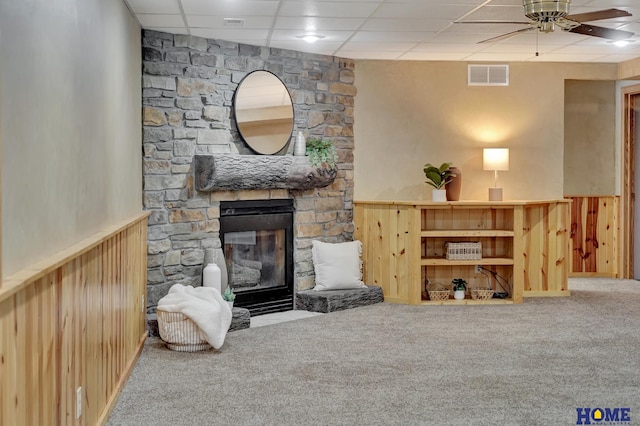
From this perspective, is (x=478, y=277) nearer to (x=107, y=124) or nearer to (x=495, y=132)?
(x=495, y=132)

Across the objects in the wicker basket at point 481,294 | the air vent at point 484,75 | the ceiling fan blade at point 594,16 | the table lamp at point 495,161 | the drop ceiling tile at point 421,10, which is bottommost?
the wicker basket at point 481,294

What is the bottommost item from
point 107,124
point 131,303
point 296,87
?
point 131,303

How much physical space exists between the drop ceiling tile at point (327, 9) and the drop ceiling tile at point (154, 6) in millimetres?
740

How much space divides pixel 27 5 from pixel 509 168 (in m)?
6.25

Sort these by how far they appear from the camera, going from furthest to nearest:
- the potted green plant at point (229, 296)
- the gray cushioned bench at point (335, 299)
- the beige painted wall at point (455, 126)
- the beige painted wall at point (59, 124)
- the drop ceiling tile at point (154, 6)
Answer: the beige painted wall at point (455, 126) → the gray cushioned bench at point (335, 299) → the potted green plant at point (229, 296) → the drop ceiling tile at point (154, 6) → the beige painted wall at point (59, 124)

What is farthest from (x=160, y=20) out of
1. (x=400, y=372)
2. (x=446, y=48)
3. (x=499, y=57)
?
(x=499, y=57)

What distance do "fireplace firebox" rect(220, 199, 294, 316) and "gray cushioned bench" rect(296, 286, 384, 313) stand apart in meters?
0.18

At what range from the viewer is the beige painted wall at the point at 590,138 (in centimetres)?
912

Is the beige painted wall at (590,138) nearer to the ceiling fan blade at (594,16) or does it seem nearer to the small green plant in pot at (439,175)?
the small green plant in pot at (439,175)

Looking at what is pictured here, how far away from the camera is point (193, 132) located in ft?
20.9

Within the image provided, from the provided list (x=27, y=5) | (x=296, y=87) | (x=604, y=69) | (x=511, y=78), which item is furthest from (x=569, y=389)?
(x=604, y=69)

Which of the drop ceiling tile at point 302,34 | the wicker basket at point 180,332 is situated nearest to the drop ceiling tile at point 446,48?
the drop ceiling tile at point 302,34

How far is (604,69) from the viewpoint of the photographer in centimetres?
823

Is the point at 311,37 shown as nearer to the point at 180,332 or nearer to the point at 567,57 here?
the point at 180,332
